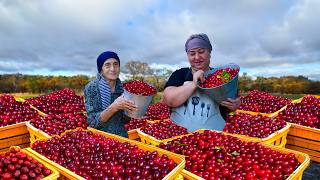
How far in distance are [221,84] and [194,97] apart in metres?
0.39

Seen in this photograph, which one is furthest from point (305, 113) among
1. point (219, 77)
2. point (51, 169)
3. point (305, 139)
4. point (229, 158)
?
point (51, 169)

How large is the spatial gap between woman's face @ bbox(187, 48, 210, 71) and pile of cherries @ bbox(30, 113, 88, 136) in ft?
10.3

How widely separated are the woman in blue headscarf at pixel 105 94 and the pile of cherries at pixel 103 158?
32 centimetres

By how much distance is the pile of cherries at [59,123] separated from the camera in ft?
21.1

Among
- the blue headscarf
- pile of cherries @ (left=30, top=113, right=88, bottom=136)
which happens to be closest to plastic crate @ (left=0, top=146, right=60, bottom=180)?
the blue headscarf

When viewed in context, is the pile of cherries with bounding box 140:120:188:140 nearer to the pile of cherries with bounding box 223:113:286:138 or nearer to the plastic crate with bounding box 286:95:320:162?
the pile of cherries with bounding box 223:113:286:138

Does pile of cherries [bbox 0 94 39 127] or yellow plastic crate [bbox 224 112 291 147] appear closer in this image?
yellow plastic crate [bbox 224 112 291 147]

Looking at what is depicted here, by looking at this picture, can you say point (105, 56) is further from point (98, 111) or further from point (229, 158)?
point (229, 158)

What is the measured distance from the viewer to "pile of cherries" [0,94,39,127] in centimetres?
743

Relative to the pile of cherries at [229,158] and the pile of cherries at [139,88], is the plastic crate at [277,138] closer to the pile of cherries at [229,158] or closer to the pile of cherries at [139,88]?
the pile of cherries at [229,158]

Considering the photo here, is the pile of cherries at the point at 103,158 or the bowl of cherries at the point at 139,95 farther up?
the bowl of cherries at the point at 139,95

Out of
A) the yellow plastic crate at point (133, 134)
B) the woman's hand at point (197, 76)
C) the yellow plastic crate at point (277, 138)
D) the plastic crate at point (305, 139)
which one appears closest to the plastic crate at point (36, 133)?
the yellow plastic crate at point (133, 134)

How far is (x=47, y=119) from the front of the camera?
6.98 metres

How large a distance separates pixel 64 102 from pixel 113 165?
5.99m
